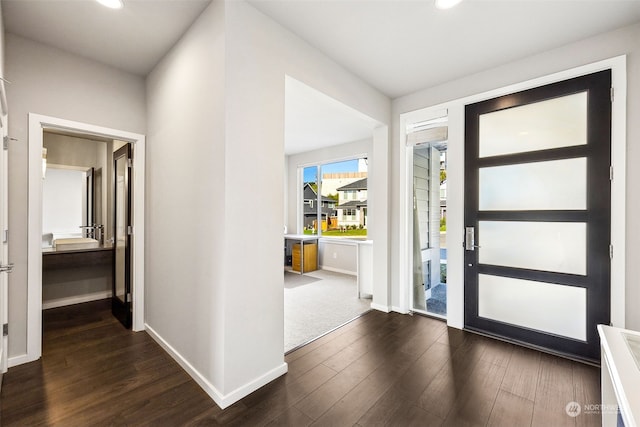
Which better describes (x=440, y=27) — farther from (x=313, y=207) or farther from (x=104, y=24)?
(x=313, y=207)

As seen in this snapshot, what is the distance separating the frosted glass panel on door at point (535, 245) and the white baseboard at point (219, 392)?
2.36m

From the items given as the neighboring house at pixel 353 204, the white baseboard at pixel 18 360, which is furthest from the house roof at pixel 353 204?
the white baseboard at pixel 18 360

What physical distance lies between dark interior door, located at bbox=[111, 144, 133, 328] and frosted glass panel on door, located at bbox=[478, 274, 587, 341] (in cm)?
390

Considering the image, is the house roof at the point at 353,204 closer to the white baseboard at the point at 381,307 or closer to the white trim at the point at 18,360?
the white baseboard at the point at 381,307

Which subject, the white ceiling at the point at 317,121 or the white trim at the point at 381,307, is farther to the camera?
the white trim at the point at 381,307

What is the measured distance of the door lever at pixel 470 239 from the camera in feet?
9.63

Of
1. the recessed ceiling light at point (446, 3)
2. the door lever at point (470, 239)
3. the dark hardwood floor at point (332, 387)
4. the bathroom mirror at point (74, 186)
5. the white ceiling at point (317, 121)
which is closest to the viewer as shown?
the dark hardwood floor at point (332, 387)

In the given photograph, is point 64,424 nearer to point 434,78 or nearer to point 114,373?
point 114,373

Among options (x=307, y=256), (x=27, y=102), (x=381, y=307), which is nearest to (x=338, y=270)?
(x=307, y=256)

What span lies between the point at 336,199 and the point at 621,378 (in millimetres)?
5716

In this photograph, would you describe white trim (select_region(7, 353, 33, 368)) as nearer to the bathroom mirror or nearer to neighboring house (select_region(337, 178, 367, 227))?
the bathroom mirror

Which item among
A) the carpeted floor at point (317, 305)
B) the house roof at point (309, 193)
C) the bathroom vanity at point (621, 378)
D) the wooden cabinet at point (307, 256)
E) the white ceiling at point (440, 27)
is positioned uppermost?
Result: the white ceiling at point (440, 27)

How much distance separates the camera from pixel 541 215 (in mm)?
2566

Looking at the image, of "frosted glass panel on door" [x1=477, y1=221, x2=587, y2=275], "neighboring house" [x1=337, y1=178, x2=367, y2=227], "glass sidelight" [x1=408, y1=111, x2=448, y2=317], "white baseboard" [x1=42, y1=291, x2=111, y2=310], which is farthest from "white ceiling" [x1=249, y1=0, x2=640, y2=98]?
"white baseboard" [x1=42, y1=291, x2=111, y2=310]
